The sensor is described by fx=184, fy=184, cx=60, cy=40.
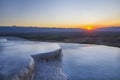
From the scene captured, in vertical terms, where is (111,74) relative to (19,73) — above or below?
below

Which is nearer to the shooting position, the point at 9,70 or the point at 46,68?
the point at 9,70

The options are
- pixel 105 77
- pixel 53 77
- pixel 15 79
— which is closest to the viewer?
pixel 15 79

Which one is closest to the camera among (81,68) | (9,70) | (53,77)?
(9,70)

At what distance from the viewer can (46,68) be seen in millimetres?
9836

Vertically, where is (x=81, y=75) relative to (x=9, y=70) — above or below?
below

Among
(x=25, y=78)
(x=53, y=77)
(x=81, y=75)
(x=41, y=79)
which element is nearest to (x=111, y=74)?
(x=81, y=75)

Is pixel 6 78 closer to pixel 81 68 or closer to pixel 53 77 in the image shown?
pixel 53 77

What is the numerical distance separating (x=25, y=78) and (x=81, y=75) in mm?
3398

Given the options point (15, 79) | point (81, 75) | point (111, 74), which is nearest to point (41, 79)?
point (15, 79)

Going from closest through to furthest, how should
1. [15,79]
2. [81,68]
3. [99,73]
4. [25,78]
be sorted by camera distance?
[15,79] < [25,78] < [99,73] < [81,68]

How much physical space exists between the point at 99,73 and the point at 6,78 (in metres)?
5.24

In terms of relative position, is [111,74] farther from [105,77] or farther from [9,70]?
[9,70]

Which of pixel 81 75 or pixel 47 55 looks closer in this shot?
pixel 81 75

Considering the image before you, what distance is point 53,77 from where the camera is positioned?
843cm
